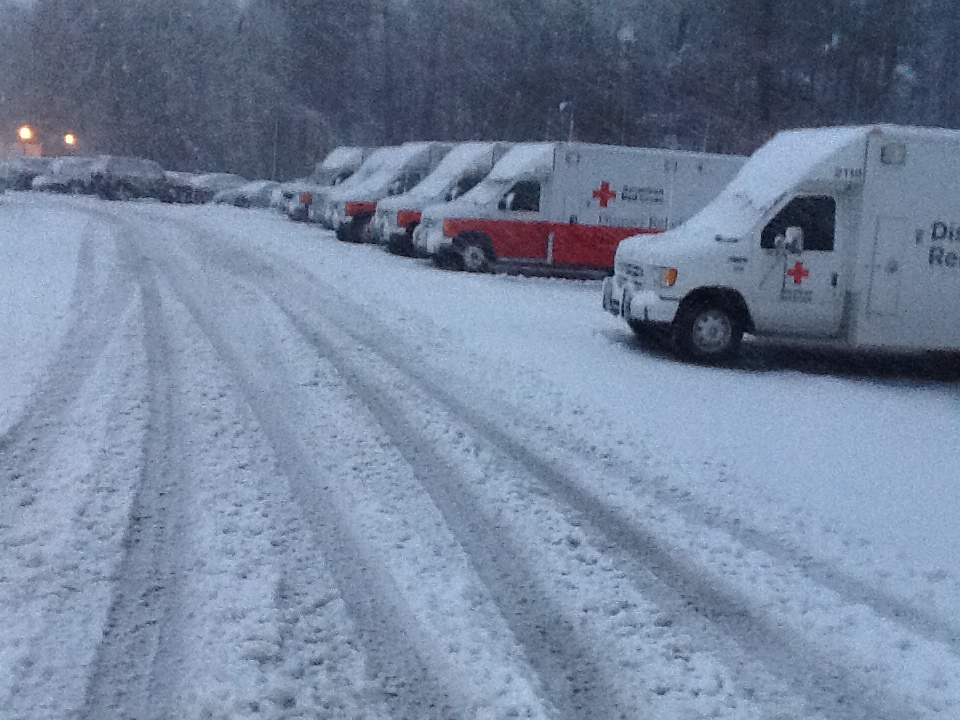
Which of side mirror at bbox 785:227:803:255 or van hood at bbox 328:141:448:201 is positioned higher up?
van hood at bbox 328:141:448:201

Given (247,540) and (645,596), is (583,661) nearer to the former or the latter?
(645,596)

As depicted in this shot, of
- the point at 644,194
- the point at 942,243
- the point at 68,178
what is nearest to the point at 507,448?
the point at 942,243

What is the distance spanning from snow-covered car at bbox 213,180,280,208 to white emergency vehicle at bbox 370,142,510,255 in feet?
70.7

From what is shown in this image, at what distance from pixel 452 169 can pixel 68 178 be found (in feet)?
94.8

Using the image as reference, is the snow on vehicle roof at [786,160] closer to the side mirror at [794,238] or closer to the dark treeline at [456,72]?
the side mirror at [794,238]

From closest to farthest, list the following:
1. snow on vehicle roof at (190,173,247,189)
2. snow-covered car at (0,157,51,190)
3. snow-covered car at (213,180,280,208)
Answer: snow-covered car at (213,180,280,208), snow on vehicle roof at (190,173,247,189), snow-covered car at (0,157,51,190)

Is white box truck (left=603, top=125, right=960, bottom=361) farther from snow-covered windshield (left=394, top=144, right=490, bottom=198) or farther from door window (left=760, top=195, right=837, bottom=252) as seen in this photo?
snow-covered windshield (left=394, top=144, right=490, bottom=198)

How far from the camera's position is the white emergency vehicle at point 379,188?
2811 cm

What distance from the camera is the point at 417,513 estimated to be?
6871 millimetres

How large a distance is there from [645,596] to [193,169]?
6759 cm

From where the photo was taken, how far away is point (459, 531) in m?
6.61

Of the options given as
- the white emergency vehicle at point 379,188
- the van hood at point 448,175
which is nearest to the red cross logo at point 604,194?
the van hood at point 448,175

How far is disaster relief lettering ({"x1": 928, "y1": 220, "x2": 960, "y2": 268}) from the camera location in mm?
12820

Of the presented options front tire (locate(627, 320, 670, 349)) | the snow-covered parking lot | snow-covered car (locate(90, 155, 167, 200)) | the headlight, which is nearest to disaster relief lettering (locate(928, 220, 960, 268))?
the snow-covered parking lot
